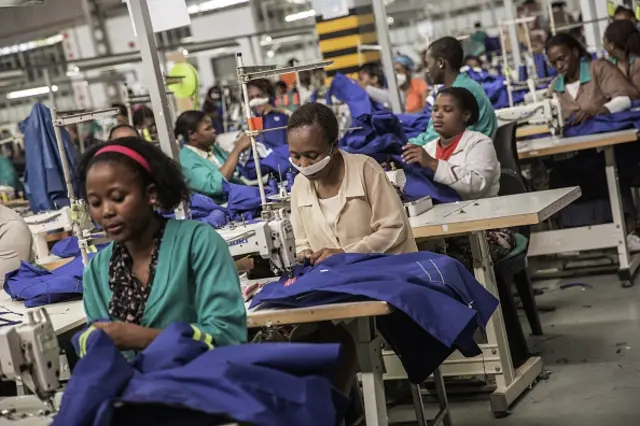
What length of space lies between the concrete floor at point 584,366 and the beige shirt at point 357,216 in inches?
34.7

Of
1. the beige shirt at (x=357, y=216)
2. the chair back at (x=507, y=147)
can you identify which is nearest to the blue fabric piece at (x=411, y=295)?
the beige shirt at (x=357, y=216)

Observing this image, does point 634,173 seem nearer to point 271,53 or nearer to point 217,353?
point 217,353

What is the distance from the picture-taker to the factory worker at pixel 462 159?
180 inches

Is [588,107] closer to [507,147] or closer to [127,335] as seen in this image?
[507,147]

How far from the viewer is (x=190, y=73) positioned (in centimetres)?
720

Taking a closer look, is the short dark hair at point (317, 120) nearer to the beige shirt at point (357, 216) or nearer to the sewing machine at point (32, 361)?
the beige shirt at point (357, 216)

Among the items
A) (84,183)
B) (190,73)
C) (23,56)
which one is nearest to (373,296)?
(84,183)

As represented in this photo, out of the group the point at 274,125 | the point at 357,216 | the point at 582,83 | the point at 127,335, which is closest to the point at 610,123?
the point at 582,83

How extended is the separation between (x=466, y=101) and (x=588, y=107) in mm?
1907

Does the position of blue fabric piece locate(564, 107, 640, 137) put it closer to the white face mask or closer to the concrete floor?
the concrete floor

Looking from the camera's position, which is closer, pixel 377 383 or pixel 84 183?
pixel 84 183

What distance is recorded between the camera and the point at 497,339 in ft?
13.3

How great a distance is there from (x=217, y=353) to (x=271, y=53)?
1592 cm

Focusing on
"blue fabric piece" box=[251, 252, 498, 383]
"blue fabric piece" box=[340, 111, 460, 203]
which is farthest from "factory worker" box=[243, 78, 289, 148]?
"blue fabric piece" box=[251, 252, 498, 383]
